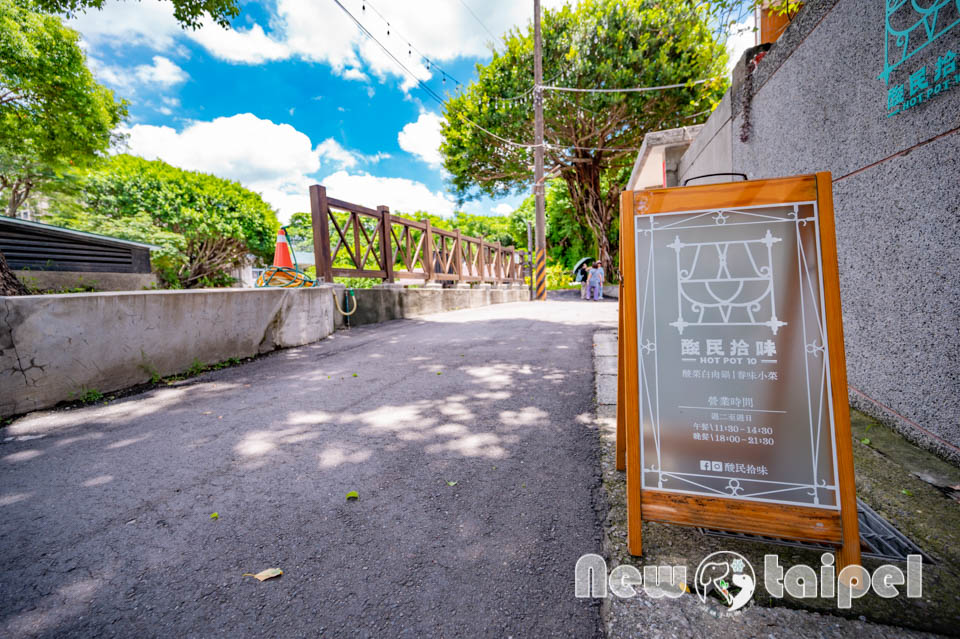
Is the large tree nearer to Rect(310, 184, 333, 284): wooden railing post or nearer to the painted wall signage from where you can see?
Rect(310, 184, 333, 284): wooden railing post

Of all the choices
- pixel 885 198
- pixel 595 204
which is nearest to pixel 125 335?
pixel 885 198

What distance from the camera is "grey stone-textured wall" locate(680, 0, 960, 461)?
6.11 feet

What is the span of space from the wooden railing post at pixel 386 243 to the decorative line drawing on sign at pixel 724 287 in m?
7.16

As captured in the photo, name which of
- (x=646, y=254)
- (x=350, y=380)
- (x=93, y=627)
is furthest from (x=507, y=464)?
(x=350, y=380)

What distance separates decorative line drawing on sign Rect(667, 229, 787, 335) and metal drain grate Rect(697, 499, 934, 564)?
30.7 inches

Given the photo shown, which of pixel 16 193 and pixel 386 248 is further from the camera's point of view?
pixel 16 193

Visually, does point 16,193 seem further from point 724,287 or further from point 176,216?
point 724,287

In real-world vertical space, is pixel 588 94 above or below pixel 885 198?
above

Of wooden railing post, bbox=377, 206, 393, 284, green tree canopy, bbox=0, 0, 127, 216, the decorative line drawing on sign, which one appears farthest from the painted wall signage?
green tree canopy, bbox=0, 0, 127, 216

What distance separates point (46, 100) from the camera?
1164cm

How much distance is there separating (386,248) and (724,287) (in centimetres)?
739

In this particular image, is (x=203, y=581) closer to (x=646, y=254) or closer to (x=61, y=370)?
(x=646, y=254)

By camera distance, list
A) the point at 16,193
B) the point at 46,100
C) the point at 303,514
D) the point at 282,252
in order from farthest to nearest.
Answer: the point at 16,193 → the point at 46,100 → the point at 282,252 → the point at 303,514

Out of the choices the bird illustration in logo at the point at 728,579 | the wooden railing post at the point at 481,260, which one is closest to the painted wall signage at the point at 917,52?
the bird illustration in logo at the point at 728,579
